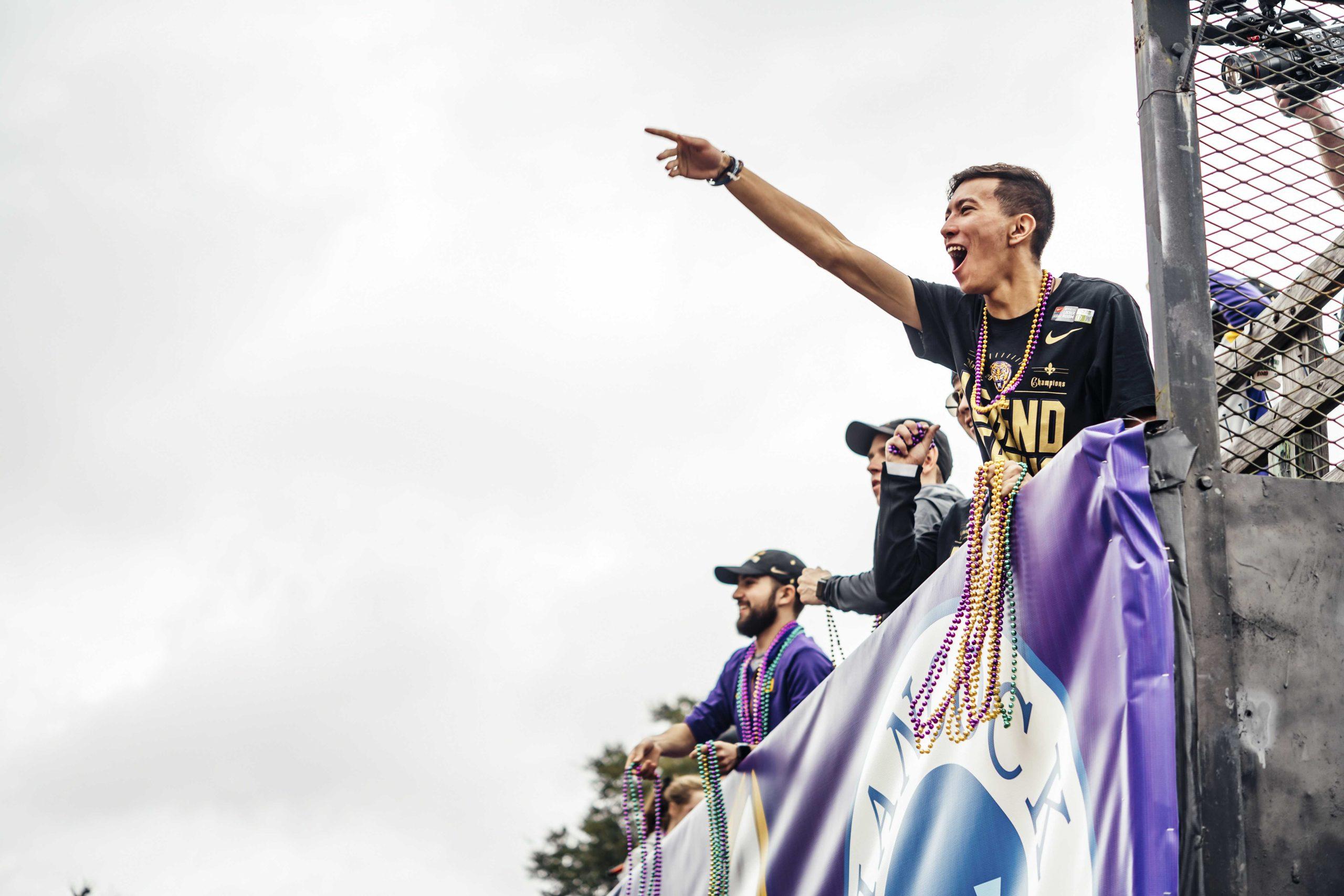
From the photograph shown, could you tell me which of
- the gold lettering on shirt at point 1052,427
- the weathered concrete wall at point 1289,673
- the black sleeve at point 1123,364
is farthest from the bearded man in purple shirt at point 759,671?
the weathered concrete wall at point 1289,673

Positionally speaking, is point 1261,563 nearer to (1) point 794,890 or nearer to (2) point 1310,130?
(2) point 1310,130

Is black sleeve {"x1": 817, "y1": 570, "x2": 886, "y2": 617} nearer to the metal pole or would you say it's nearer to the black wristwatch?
the black wristwatch

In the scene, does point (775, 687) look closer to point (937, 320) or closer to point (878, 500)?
point (878, 500)

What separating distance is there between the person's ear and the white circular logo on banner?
3.22 feet

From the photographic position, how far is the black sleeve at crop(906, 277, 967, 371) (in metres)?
3.49

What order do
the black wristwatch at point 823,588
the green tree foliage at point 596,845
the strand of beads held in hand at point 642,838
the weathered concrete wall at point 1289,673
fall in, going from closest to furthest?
1. the weathered concrete wall at point 1289,673
2. the black wristwatch at point 823,588
3. the strand of beads held in hand at point 642,838
4. the green tree foliage at point 596,845

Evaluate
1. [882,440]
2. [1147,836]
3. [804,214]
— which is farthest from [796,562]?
[1147,836]

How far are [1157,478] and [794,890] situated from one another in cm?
211

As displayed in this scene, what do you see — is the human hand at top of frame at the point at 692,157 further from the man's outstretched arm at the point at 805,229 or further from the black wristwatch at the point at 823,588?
the black wristwatch at the point at 823,588

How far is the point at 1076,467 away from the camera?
250 centimetres

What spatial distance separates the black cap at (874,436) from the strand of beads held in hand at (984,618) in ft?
7.19

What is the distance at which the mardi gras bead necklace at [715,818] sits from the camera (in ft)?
16.0

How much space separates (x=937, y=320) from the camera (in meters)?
3.52

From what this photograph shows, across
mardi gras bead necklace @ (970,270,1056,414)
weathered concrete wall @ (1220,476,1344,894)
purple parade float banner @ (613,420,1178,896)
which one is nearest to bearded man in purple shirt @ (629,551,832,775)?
purple parade float banner @ (613,420,1178,896)
